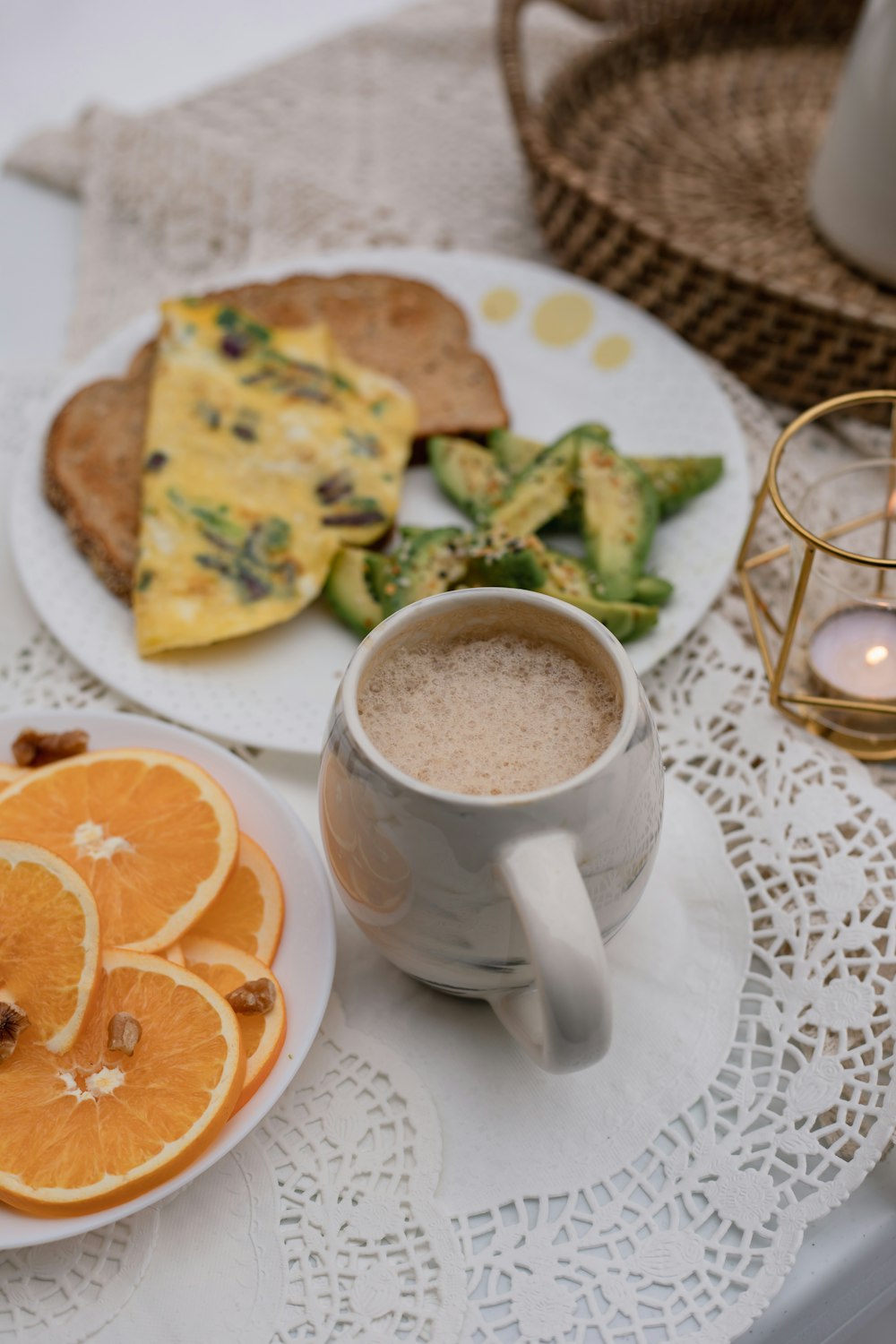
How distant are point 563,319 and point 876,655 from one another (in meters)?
0.73

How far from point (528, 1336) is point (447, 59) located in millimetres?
2108

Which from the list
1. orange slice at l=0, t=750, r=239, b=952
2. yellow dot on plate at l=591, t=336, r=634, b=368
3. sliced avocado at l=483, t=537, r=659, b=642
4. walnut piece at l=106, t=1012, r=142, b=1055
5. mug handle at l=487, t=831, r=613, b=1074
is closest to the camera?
mug handle at l=487, t=831, r=613, b=1074

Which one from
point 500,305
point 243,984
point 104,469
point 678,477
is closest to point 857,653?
point 678,477

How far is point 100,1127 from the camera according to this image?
2.63ft

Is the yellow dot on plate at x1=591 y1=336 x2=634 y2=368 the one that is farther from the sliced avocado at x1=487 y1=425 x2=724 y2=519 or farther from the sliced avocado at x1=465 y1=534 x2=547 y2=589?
the sliced avocado at x1=465 y1=534 x2=547 y2=589

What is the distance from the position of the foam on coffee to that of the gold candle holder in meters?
0.30

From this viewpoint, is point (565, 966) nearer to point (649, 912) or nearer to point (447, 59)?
point (649, 912)

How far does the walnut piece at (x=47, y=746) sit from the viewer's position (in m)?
1.07

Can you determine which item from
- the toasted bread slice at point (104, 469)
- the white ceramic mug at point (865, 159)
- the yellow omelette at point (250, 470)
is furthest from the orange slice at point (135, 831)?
the white ceramic mug at point (865, 159)

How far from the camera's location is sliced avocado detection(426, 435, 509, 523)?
1409mm

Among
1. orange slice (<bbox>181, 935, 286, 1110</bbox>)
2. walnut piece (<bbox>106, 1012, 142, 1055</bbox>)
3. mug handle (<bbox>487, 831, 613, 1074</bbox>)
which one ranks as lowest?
orange slice (<bbox>181, 935, 286, 1110</bbox>)

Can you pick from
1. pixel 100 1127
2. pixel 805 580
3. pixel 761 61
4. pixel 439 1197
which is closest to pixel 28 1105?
pixel 100 1127

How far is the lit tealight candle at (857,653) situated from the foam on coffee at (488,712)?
0.40m

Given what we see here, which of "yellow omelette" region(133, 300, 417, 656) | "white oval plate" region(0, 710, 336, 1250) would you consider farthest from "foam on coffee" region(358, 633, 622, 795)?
"yellow omelette" region(133, 300, 417, 656)
